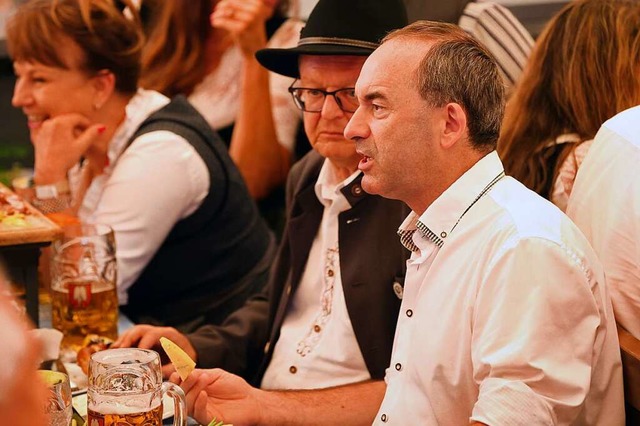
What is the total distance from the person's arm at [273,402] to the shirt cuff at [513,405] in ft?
1.79

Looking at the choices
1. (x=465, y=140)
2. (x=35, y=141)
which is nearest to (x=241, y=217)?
(x=35, y=141)

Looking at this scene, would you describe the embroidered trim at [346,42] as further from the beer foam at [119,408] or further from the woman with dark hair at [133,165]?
the beer foam at [119,408]

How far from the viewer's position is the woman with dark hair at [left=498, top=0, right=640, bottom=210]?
2.34 meters

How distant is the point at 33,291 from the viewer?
2268 millimetres

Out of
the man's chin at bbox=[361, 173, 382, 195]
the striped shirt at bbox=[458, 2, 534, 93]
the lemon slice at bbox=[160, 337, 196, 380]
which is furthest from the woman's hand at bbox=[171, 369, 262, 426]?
the striped shirt at bbox=[458, 2, 534, 93]

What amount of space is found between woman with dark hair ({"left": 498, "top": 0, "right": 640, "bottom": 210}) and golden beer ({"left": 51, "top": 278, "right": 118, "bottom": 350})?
1.02 meters

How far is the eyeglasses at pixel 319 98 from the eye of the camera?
215 centimetres

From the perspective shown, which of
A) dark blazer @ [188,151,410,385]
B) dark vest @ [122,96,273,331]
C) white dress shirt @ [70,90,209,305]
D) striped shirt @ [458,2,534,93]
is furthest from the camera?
striped shirt @ [458,2,534,93]

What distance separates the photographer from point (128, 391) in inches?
62.2

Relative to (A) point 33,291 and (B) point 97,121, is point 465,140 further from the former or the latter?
(B) point 97,121

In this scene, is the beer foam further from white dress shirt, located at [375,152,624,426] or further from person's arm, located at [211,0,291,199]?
person's arm, located at [211,0,291,199]

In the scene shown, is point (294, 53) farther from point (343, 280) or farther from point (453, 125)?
point (453, 125)

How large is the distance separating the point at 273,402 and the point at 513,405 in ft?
1.99

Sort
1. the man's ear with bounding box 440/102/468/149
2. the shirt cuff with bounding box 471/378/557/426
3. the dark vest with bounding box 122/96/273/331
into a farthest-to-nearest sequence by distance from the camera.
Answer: the dark vest with bounding box 122/96/273/331, the man's ear with bounding box 440/102/468/149, the shirt cuff with bounding box 471/378/557/426
